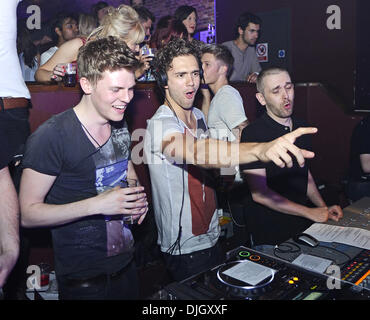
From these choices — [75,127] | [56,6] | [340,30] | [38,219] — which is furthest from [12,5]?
[56,6]

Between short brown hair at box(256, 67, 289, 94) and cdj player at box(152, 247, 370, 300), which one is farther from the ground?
short brown hair at box(256, 67, 289, 94)

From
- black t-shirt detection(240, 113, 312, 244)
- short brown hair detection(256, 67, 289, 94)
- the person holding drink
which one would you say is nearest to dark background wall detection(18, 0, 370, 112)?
short brown hair detection(256, 67, 289, 94)

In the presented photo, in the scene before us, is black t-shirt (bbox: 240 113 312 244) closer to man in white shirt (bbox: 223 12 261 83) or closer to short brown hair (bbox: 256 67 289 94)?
short brown hair (bbox: 256 67 289 94)

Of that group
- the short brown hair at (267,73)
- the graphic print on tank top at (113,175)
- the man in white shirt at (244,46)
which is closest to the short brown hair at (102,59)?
the graphic print on tank top at (113,175)

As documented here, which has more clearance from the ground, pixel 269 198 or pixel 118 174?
pixel 118 174

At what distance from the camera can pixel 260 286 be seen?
1.06 meters

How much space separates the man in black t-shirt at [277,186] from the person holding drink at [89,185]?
2.82ft

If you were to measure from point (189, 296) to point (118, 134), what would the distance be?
34.9 inches

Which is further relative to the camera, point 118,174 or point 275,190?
point 275,190

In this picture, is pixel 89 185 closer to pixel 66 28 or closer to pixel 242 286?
pixel 242 286

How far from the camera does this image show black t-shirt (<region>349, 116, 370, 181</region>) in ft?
9.85

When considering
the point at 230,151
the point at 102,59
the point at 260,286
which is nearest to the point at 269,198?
the point at 230,151

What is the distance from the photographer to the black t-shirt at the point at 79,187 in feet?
4.57

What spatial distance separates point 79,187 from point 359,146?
99.4 inches
